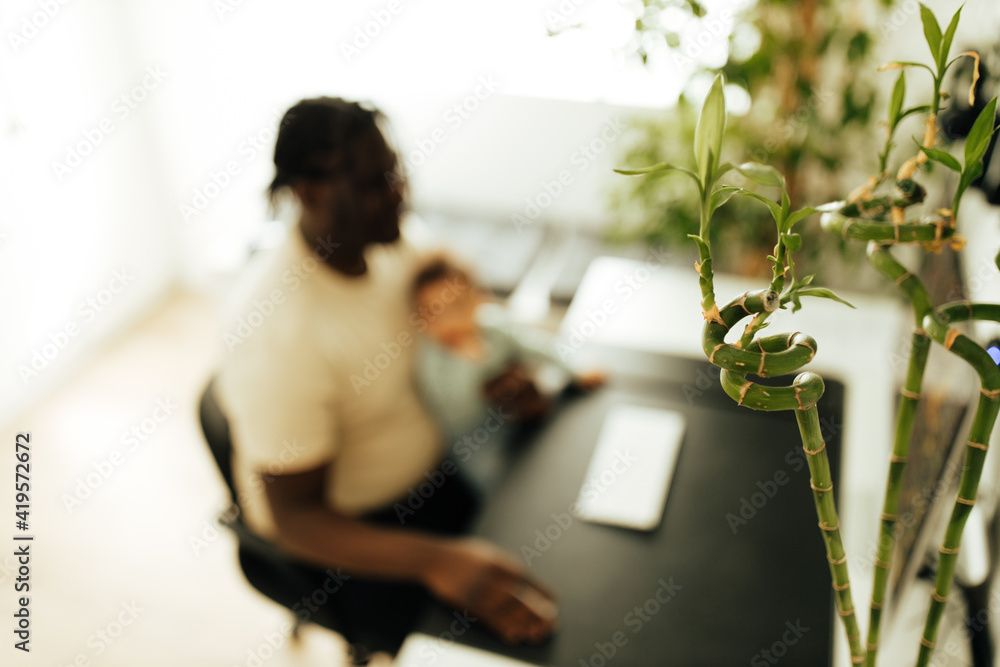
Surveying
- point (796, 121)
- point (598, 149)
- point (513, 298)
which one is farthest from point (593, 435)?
point (598, 149)

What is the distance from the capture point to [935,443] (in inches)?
45.8

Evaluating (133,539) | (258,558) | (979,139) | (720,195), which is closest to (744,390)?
(720,195)

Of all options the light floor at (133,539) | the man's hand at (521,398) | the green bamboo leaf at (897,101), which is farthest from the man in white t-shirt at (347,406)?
the green bamboo leaf at (897,101)

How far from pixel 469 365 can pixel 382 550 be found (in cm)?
49

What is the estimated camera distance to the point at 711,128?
0.58m

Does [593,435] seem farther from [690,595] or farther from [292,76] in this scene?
[292,76]

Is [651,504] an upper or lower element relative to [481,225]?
upper

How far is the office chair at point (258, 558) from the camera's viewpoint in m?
1.44

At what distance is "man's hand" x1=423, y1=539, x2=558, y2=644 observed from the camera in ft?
3.94

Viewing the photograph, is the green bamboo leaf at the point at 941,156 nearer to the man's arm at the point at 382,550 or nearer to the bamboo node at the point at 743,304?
the bamboo node at the point at 743,304

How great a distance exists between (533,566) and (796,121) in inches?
59.5

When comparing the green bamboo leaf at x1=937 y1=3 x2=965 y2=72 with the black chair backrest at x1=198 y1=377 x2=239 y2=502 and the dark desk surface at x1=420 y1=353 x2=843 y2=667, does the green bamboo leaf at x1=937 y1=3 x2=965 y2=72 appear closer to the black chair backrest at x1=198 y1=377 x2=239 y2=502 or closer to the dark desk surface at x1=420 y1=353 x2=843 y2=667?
the dark desk surface at x1=420 y1=353 x2=843 y2=667

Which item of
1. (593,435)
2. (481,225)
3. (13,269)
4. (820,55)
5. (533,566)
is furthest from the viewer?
(481,225)

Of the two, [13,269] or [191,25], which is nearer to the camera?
[13,269]
